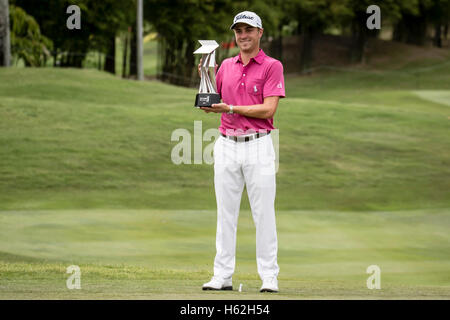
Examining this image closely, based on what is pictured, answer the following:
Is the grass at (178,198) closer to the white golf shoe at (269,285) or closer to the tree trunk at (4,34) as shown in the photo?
the white golf shoe at (269,285)

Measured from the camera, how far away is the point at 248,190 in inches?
254

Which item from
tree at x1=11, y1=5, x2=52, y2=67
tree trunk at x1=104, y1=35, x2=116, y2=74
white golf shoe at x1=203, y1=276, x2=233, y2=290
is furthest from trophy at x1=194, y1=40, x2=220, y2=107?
tree trunk at x1=104, y1=35, x2=116, y2=74

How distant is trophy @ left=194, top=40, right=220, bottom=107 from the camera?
20.1ft

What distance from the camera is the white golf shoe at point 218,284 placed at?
648 centimetres

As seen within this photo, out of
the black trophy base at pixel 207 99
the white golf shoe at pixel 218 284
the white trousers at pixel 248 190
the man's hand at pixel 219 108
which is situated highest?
the black trophy base at pixel 207 99

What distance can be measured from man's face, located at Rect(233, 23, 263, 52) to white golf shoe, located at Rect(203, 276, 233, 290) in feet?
5.60

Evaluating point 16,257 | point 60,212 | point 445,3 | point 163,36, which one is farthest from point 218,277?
point 445,3

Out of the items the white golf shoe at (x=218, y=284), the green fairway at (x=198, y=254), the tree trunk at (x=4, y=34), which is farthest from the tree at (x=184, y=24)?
the white golf shoe at (x=218, y=284)

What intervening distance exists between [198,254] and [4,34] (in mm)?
20017

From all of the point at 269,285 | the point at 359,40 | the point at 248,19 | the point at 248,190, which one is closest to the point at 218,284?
the point at 269,285

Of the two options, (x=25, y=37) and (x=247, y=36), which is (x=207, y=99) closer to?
(x=247, y=36)

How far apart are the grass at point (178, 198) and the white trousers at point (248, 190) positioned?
12.6 inches

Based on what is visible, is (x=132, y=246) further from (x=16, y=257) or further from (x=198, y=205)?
(x=198, y=205)

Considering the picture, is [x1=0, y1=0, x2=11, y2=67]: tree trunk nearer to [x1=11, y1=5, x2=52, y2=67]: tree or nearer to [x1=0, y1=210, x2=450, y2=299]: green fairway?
[x1=11, y1=5, x2=52, y2=67]: tree
